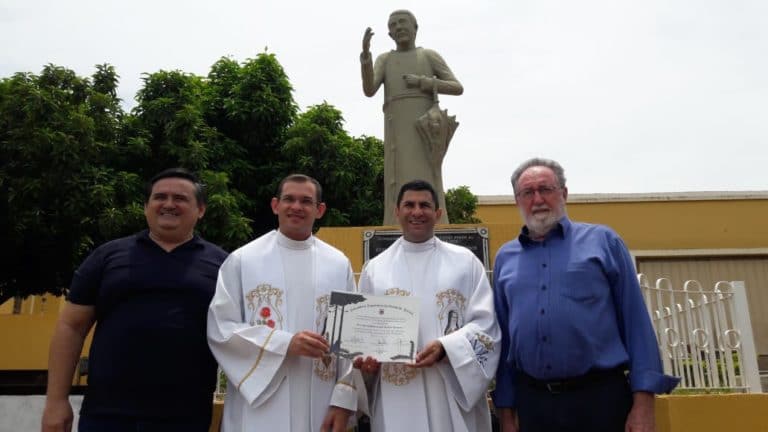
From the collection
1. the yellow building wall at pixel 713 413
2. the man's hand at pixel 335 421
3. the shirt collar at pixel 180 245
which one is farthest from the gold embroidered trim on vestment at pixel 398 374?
the yellow building wall at pixel 713 413

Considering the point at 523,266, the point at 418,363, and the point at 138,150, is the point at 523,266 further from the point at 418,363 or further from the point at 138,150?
the point at 138,150

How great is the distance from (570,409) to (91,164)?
30.7 ft

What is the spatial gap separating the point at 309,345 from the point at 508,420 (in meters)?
1.02

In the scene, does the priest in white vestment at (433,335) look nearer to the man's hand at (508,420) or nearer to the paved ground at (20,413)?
the man's hand at (508,420)

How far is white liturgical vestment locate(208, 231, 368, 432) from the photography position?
292 cm

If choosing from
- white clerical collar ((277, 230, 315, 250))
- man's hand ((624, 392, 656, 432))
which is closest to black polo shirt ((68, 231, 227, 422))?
white clerical collar ((277, 230, 315, 250))

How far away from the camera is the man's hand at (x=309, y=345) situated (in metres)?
2.82

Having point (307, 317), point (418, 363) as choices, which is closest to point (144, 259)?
point (307, 317)

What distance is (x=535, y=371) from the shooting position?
2.73m

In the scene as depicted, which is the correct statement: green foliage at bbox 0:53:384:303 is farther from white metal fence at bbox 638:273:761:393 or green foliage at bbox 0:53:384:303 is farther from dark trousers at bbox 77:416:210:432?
dark trousers at bbox 77:416:210:432

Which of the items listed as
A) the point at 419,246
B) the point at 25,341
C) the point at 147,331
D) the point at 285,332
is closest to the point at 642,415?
the point at 419,246

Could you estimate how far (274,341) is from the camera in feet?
9.59

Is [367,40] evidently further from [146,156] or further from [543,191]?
[146,156]

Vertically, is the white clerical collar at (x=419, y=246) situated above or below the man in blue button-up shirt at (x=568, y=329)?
above
